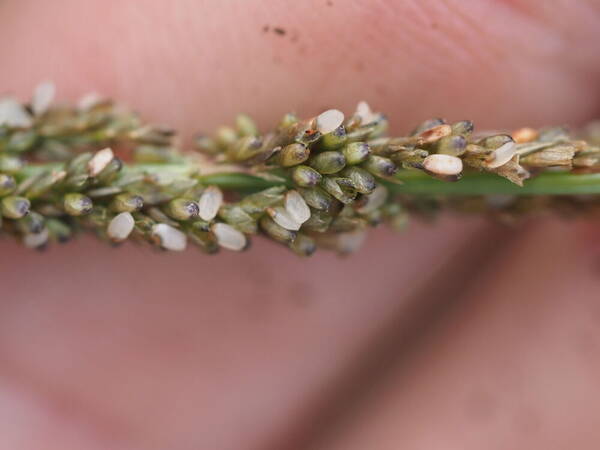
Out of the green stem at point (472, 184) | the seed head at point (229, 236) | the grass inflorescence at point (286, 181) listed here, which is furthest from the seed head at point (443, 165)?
the seed head at point (229, 236)

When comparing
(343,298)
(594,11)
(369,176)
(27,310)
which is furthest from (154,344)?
(594,11)

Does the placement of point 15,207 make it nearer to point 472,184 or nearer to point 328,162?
point 328,162

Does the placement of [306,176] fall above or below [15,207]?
above

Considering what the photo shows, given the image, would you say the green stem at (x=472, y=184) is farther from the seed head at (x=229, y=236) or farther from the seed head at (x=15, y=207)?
the seed head at (x=15, y=207)

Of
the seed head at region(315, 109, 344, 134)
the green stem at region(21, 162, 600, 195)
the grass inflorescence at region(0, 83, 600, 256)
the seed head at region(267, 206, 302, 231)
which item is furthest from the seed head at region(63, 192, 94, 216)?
the seed head at region(315, 109, 344, 134)

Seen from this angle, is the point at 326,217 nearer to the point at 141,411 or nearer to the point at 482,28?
the point at 482,28

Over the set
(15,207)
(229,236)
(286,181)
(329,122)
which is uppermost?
(329,122)

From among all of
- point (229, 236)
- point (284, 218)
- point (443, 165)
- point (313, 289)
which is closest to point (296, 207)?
point (284, 218)
